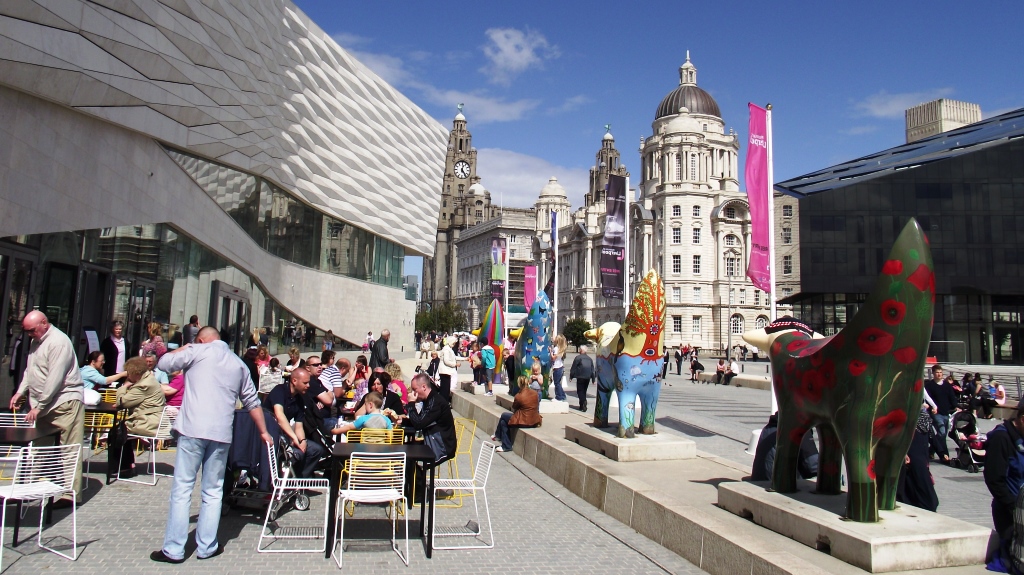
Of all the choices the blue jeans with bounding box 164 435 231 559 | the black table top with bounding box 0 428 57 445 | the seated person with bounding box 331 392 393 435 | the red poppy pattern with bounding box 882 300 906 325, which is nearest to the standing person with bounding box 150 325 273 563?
the blue jeans with bounding box 164 435 231 559

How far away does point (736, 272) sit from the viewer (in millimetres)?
82438

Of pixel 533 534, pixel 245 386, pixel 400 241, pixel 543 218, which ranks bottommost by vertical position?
pixel 533 534

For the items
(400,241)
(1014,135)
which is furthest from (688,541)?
(1014,135)

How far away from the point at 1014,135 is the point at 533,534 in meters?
45.8

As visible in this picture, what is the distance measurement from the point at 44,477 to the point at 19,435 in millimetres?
448

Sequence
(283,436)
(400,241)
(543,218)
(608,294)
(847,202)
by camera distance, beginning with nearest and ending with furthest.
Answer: (283,436) < (608,294) < (400,241) < (847,202) < (543,218)

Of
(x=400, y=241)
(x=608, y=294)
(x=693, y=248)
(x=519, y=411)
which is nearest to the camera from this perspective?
(x=519, y=411)

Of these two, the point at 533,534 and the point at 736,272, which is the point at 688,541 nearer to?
the point at 533,534

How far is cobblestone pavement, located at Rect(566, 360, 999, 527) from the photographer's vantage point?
8836 millimetres

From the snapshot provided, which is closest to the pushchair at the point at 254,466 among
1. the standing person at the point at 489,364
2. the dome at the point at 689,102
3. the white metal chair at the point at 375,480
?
the white metal chair at the point at 375,480

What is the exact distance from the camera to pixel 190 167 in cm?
2134

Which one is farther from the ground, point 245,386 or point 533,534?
point 245,386

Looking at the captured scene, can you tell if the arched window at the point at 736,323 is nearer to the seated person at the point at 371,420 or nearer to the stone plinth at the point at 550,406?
the stone plinth at the point at 550,406

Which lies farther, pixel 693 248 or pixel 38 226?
pixel 693 248
